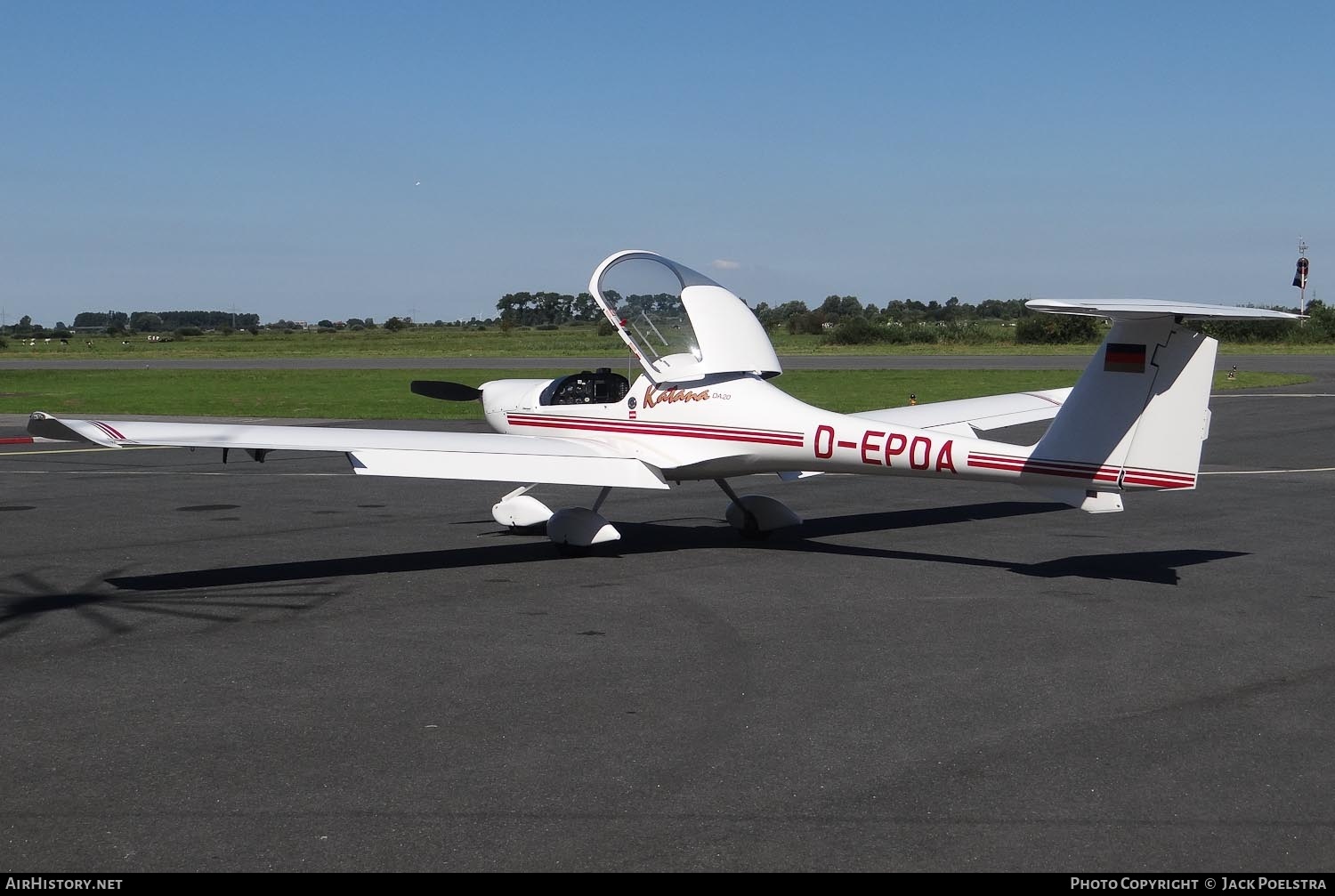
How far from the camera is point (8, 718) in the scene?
7469 mm

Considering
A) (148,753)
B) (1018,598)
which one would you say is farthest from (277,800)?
(1018,598)

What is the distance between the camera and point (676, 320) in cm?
1372

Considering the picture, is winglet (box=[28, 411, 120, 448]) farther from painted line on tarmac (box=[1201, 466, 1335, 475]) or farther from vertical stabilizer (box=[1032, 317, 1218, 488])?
painted line on tarmac (box=[1201, 466, 1335, 475])

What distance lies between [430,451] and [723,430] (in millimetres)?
2910

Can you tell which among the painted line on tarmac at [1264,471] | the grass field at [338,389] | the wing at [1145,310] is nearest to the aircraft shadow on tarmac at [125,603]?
the wing at [1145,310]

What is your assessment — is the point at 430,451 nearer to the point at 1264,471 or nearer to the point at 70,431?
the point at 70,431

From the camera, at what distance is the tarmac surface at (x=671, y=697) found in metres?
5.68

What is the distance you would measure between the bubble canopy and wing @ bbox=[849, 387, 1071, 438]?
7.46 ft

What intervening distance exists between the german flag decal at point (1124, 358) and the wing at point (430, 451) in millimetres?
4498

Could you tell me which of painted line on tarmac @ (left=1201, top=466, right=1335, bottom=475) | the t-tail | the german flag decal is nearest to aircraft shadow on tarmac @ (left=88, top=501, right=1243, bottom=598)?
the t-tail

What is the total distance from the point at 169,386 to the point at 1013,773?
42610mm

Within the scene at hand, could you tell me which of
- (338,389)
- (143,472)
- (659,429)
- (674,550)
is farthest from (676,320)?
(338,389)

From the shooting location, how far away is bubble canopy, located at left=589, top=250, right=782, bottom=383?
1354 centimetres

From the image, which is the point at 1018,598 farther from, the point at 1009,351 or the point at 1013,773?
the point at 1009,351
